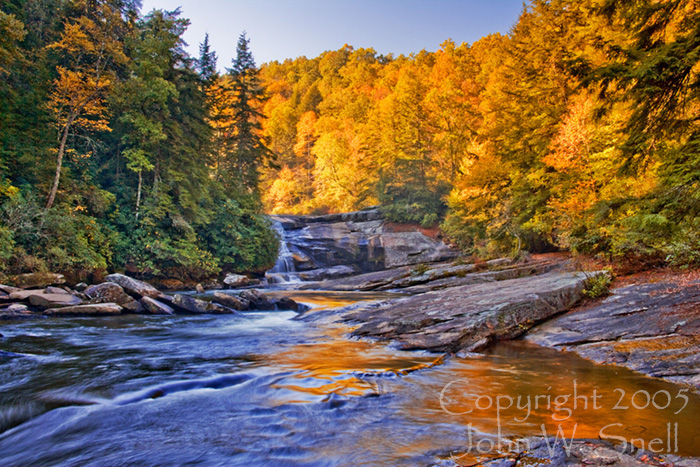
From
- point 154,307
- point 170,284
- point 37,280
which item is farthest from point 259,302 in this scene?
point 170,284

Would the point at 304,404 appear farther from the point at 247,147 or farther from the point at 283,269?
the point at 247,147

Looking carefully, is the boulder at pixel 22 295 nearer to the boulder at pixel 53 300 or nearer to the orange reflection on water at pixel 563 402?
the boulder at pixel 53 300

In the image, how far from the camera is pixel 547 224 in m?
14.8

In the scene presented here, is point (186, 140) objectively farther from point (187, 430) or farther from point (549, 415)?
point (549, 415)

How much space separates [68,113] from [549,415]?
19.0m

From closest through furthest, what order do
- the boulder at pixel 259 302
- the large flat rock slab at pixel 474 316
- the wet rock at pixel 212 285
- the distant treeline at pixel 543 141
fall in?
1. the distant treeline at pixel 543 141
2. the large flat rock slab at pixel 474 316
3. the boulder at pixel 259 302
4. the wet rock at pixel 212 285

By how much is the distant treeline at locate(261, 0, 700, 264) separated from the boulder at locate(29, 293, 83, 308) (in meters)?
13.6

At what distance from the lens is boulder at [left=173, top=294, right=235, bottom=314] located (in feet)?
39.5

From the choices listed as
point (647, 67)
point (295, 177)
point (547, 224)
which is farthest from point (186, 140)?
point (295, 177)

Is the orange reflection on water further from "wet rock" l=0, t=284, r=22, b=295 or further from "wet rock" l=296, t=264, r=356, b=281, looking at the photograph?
"wet rock" l=296, t=264, r=356, b=281

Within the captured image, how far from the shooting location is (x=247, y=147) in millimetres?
25781

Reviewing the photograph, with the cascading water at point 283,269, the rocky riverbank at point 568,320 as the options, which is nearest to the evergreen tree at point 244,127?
the cascading water at point 283,269

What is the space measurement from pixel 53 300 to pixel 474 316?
11.8 meters

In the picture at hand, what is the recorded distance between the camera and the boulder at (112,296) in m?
11.6
